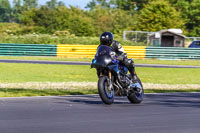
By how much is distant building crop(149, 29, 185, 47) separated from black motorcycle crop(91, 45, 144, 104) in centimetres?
3164

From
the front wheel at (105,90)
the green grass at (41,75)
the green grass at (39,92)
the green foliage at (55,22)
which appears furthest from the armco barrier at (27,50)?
the green foliage at (55,22)

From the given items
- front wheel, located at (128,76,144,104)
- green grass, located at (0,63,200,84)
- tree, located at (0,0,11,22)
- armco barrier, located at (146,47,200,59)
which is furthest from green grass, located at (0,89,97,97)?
tree, located at (0,0,11,22)

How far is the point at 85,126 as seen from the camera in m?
6.16

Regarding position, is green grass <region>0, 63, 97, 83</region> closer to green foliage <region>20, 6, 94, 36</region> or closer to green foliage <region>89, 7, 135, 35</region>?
green foliage <region>20, 6, 94, 36</region>

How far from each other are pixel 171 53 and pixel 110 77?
83.1ft

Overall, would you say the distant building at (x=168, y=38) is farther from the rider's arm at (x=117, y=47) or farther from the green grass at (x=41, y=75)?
the rider's arm at (x=117, y=47)

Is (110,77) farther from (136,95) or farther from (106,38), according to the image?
(136,95)

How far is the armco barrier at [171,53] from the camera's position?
33.2m

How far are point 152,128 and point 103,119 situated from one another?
3.39ft

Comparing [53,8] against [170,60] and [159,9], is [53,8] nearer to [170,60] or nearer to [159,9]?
[159,9]

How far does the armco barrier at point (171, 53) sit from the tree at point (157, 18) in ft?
81.0

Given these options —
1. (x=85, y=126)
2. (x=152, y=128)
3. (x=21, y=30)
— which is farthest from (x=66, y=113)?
(x=21, y=30)

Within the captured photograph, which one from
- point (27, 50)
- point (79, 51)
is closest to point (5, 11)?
point (27, 50)

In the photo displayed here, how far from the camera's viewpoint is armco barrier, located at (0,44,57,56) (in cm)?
3176
